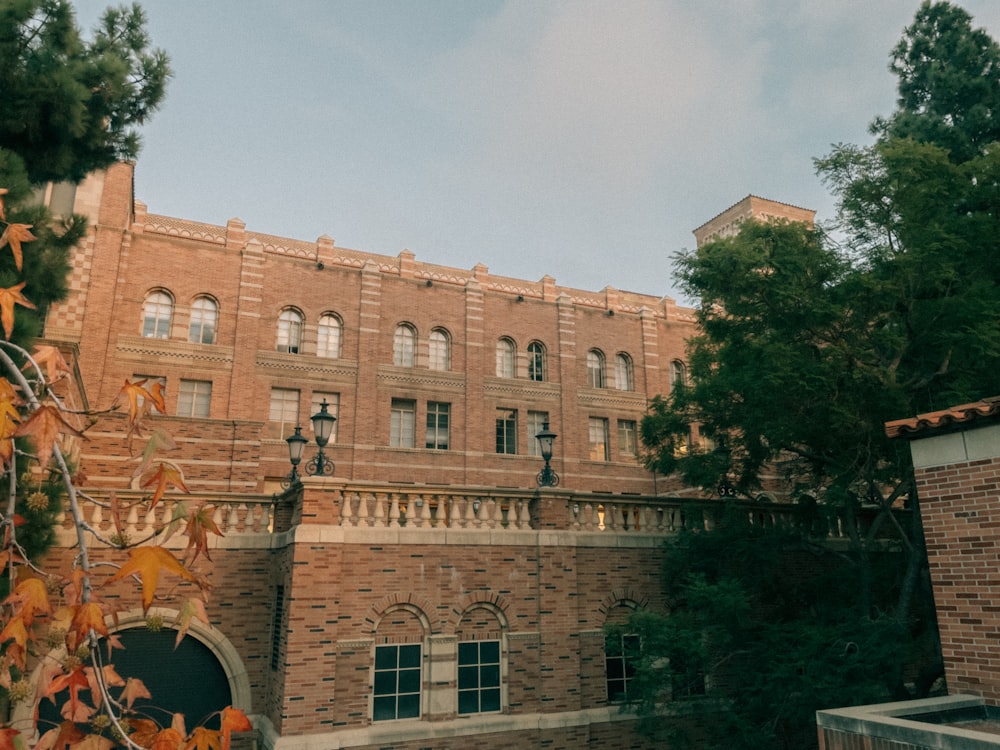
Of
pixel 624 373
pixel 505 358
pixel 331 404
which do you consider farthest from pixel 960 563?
pixel 624 373

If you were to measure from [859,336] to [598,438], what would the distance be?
19.8 meters

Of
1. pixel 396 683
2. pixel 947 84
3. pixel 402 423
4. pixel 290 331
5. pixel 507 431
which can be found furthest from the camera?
pixel 507 431

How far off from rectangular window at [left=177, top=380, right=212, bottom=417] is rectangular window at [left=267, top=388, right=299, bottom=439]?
7.31 ft

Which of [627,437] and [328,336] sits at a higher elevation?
[328,336]

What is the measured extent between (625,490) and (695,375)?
14801 millimetres

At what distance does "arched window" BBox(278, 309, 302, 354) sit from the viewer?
1074 inches

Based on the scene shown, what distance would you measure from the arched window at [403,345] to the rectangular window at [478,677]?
17.6 metres

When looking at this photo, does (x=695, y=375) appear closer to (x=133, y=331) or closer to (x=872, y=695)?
(x=872, y=695)

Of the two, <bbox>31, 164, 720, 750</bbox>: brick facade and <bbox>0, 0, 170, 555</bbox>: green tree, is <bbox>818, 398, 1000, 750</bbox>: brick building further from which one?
<bbox>0, 0, 170, 555</bbox>: green tree

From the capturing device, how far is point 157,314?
25.4 metres

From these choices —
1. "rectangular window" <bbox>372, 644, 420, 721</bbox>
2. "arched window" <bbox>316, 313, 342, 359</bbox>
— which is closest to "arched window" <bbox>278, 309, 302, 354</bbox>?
"arched window" <bbox>316, 313, 342, 359</bbox>

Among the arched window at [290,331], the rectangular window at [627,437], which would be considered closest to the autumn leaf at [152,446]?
the arched window at [290,331]

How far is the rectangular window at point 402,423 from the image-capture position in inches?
1112

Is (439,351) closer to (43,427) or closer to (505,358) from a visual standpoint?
(505,358)
